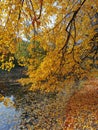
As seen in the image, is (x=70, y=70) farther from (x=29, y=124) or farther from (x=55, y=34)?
(x=29, y=124)

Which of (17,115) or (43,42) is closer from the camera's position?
(43,42)

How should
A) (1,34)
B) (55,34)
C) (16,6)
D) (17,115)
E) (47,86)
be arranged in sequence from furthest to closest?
(17,115) → (47,86) → (55,34) → (1,34) → (16,6)

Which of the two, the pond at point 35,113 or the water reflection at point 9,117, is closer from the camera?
the pond at point 35,113

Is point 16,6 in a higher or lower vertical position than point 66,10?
lower

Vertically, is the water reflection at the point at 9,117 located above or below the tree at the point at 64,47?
below

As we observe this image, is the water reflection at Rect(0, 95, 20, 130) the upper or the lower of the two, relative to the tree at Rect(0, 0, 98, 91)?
lower

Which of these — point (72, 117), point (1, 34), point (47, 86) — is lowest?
point (72, 117)

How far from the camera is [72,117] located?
14539 millimetres

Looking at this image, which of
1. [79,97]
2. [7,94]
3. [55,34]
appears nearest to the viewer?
[55,34]

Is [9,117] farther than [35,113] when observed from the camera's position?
No

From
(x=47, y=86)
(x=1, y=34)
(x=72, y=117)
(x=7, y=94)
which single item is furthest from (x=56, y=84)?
(x=7, y=94)

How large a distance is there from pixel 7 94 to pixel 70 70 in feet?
42.1

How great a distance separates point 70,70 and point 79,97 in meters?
7.41

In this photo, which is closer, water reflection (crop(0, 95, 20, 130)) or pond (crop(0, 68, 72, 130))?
pond (crop(0, 68, 72, 130))
